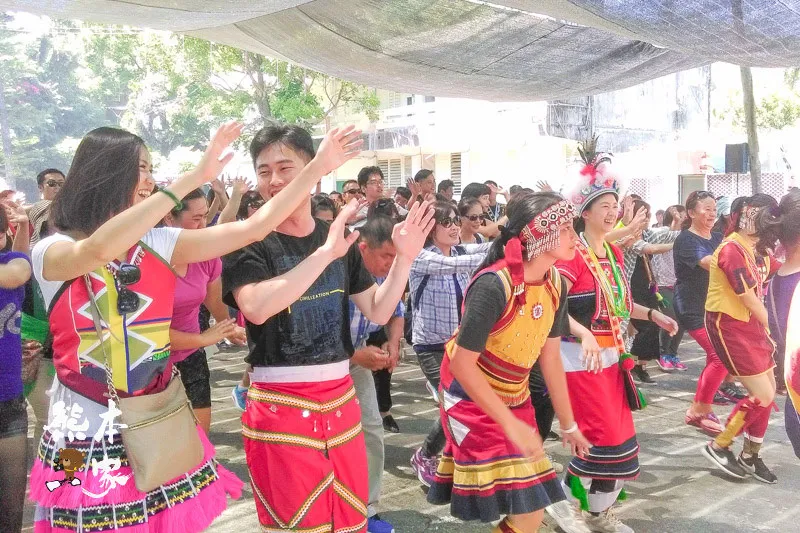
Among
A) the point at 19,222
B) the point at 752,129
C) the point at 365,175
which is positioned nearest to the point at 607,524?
the point at 19,222

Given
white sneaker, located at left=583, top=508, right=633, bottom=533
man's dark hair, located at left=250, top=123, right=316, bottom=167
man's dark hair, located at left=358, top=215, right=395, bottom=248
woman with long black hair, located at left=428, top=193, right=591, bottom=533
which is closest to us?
man's dark hair, located at left=250, top=123, right=316, bottom=167

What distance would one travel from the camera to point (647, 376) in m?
8.16

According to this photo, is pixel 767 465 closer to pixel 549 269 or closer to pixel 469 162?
pixel 549 269

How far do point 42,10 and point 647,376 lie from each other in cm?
660

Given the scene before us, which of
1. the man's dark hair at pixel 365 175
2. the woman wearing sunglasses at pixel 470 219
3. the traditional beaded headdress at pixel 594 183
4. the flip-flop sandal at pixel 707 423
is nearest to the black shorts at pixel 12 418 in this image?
the traditional beaded headdress at pixel 594 183

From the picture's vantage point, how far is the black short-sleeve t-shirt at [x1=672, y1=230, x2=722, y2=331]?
710 centimetres

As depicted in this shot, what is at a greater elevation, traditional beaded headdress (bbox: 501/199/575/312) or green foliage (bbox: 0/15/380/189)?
green foliage (bbox: 0/15/380/189)

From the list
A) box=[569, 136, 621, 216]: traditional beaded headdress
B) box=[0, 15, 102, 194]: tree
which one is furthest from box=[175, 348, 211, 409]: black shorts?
box=[0, 15, 102, 194]: tree

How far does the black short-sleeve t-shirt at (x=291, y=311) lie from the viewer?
262cm

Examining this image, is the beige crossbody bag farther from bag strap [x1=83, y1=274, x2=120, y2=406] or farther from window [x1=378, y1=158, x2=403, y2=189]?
window [x1=378, y1=158, x2=403, y2=189]

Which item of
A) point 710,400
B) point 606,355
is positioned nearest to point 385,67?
point 606,355

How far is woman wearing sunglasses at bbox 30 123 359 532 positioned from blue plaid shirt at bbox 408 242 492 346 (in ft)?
9.28

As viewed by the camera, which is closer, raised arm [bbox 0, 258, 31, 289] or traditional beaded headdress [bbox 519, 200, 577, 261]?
raised arm [bbox 0, 258, 31, 289]

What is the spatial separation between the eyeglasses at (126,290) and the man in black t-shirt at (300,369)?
0.40 meters
